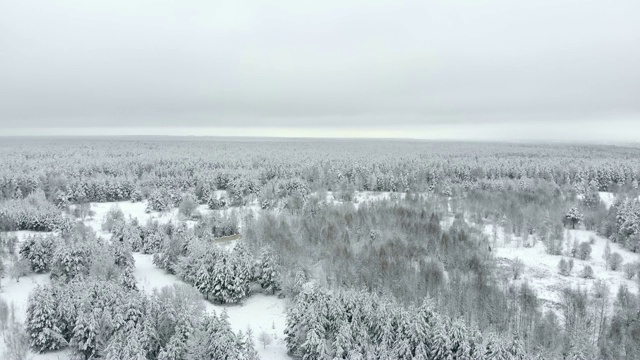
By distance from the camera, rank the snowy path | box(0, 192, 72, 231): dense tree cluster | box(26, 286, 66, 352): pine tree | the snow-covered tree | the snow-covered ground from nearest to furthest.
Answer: box(26, 286, 66, 352): pine tree < the snowy path < the snow-covered ground < box(0, 192, 72, 231): dense tree cluster < the snow-covered tree

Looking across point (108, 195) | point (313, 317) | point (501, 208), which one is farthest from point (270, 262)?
point (108, 195)

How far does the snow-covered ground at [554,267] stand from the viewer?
78.8 ft

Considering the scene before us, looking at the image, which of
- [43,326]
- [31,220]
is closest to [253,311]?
[43,326]

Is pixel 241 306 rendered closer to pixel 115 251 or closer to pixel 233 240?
pixel 115 251

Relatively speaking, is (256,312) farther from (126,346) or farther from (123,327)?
(126,346)

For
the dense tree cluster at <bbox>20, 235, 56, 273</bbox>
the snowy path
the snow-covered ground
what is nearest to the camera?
the snowy path

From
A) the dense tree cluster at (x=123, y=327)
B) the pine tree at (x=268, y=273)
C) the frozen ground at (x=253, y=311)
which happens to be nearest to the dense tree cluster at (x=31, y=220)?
the frozen ground at (x=253, y=311)

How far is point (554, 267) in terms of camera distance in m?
28.0

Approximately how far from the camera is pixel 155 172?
72.1 meters

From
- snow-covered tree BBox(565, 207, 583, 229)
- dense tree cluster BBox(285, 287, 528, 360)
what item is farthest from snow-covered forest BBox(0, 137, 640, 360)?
snow-covered tree BBox(565, 207, 583, 229)

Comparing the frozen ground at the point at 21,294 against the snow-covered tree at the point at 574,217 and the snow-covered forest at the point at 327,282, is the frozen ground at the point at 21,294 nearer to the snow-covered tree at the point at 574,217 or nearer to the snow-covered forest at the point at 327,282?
the snow-covered forest at the point at 327,282

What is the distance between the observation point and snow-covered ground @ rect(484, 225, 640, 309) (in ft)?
78.8

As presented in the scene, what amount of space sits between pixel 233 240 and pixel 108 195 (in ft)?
96.4

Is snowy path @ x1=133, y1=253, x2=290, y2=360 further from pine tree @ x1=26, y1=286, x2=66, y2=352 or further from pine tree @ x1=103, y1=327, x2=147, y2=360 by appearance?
pine tree @ x1=26, y1=286, x2=66, y2=352
